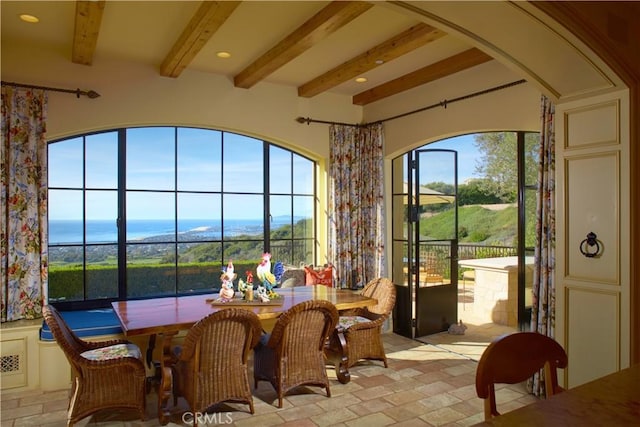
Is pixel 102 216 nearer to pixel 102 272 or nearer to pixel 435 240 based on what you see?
pixel 102 272

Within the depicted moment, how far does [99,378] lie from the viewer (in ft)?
9.65

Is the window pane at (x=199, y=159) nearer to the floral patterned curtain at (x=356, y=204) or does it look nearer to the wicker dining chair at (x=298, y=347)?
the floral patterned curtain at (x=356, y=204)

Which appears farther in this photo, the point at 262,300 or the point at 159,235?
the point at 159,235

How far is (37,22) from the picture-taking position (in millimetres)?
3486

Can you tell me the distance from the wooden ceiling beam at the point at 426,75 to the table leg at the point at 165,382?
3.43 meters

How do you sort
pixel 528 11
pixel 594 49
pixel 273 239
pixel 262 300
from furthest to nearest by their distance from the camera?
pixel 273 239 → pixel 262 300 → pixel 594 49 → pixel 528 11

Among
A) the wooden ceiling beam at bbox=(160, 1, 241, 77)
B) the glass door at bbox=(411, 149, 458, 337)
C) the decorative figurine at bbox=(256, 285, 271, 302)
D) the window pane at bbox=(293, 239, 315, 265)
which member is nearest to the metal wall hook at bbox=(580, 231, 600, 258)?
the decorative figurine at bbox=(256, 285, 271, 302)

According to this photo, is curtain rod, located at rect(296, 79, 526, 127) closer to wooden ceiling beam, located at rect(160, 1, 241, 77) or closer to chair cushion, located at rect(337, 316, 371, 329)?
wooden ceiling beam, located at rect(160, 1, 241, 77)

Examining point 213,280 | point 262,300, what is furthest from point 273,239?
point 262,300

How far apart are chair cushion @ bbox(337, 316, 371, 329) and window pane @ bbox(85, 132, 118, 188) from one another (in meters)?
2.65

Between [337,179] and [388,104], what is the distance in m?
1.11

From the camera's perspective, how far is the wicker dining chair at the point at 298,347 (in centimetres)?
325

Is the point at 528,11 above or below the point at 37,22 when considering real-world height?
below

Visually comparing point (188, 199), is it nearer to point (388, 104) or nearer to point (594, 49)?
point (388, 104)
